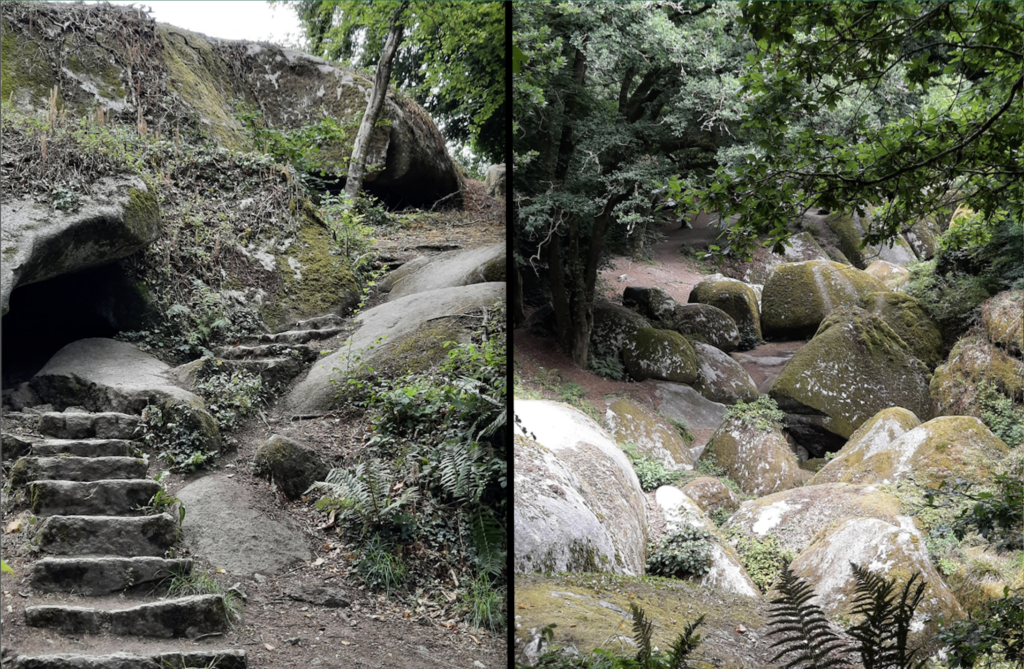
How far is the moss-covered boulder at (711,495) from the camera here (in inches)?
138

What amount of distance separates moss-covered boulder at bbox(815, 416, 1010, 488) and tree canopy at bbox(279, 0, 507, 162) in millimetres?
2215

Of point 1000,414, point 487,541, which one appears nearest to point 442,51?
point 487,541

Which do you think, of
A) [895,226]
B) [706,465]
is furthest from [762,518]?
[895,226]

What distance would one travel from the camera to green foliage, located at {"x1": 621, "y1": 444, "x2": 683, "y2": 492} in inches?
143

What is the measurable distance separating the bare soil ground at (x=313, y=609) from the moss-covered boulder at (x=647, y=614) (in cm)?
62

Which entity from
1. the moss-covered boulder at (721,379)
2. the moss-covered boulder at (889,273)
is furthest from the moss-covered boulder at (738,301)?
the moss-covered boulder at (889,273)

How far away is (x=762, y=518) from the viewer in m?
3.42

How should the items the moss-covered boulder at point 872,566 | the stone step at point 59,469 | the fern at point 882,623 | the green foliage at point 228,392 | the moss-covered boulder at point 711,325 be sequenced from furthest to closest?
the moss-covered boulder at point 711,325
the moss-covered boulder at point 872,566
the fern at point 882,623
the green foliage at point 228,392
the stone step at point 59,469

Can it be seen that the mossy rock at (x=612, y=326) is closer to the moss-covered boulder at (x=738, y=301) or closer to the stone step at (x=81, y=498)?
the moss-covered boulder at (x=738, y=301)

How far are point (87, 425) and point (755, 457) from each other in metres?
2.86

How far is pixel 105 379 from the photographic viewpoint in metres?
2.07

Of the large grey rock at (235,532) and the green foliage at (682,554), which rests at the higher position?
the large grey rock at (235,532)

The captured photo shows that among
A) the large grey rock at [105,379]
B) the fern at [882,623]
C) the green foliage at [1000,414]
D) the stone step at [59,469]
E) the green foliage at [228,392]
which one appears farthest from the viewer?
the green foliage at [1000,414]

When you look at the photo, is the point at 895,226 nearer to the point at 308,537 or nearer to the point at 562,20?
the point at 562,20
